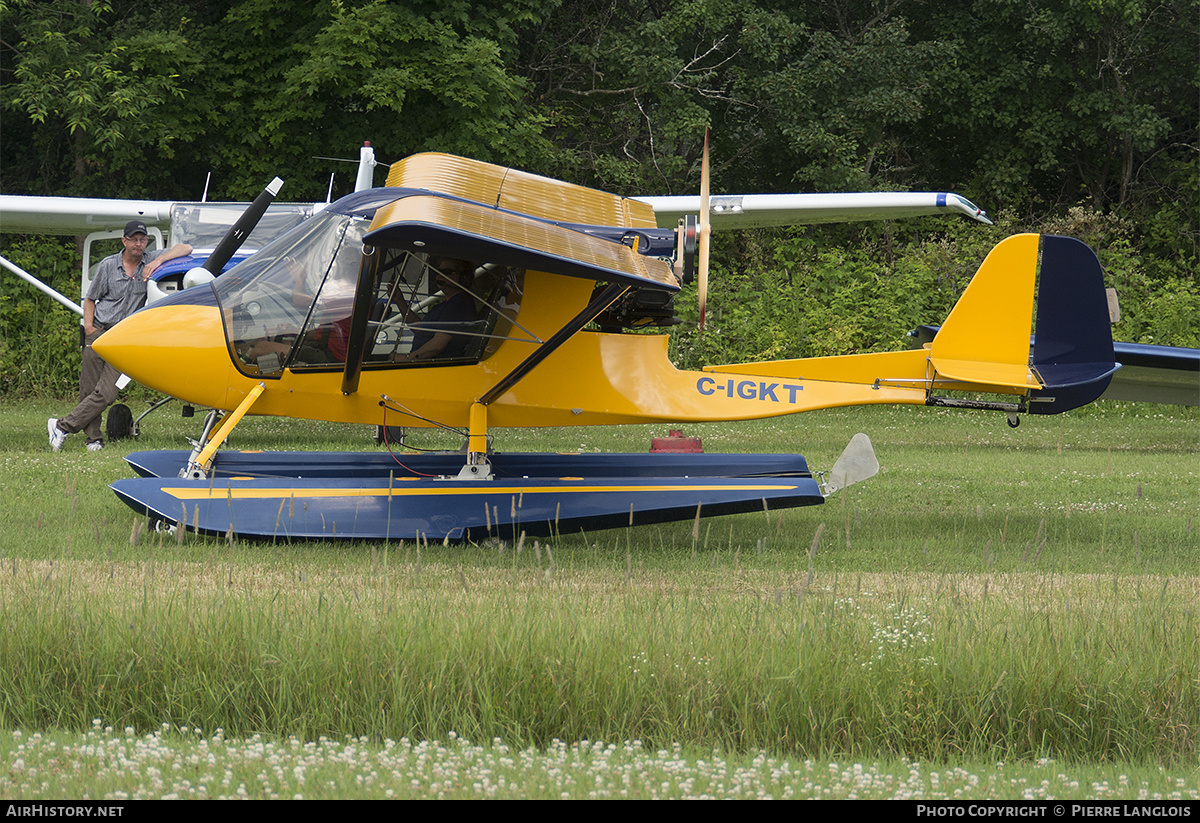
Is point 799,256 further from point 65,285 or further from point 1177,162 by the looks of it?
point 65,285

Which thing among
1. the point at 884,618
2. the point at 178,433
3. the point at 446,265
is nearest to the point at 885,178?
the point at 178,433

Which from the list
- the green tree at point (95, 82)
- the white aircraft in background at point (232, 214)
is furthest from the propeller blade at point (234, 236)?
the green tree at point (95, 82)

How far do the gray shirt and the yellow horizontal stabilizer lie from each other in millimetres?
8709

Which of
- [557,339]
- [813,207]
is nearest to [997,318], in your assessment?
[557,339]

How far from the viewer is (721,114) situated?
28047 mm

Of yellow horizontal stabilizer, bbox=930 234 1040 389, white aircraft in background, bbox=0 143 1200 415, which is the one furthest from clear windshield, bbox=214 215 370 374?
white aircraft in background, bbox=0 143 1200 415

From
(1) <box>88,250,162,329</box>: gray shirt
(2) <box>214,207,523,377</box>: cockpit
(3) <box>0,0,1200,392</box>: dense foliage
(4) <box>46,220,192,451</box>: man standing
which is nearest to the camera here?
(2) <box>214,207,523,377</box>: cockpit

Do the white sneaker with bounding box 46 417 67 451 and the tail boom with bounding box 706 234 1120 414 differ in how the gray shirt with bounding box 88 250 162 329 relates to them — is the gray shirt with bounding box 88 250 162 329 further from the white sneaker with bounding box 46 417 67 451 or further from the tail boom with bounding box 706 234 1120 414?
the tail boom with bounding box 706 234 1120 414

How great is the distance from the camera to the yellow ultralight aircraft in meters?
6.70

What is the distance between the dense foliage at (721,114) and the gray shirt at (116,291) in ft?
28.6

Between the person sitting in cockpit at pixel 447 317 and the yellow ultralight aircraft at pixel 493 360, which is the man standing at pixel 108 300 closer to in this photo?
the yellow ultralight aircraft at pixel 493 360

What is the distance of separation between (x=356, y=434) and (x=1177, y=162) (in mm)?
23544

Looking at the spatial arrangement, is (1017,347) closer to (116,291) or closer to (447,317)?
(447,317)

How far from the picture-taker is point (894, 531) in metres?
7.84
